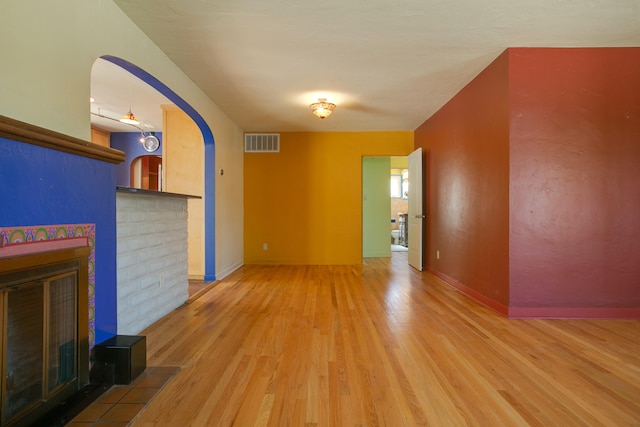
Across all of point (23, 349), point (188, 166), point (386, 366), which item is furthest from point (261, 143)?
point (23, 349)

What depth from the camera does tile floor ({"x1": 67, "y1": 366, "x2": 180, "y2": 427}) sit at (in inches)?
56.7

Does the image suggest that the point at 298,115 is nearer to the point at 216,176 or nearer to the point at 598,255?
the point at 216,176

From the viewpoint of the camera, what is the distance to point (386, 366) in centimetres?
194

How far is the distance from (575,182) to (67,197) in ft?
13.0

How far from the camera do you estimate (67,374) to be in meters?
1.58

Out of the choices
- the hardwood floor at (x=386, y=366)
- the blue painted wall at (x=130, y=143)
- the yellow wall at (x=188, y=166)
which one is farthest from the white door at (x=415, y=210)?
the blue painted wall at (x=130, y=143)

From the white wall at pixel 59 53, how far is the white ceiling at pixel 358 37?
0.73 ft

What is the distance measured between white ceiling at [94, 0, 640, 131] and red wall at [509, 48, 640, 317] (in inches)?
11.7

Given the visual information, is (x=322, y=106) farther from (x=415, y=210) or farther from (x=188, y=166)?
(x=415, y=210)

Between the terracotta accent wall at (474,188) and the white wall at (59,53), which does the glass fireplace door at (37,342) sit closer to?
the white wall at (59,53)

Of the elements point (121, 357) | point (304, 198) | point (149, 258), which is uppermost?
point (304, 198)

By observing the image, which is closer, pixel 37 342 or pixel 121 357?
pixel 37 342

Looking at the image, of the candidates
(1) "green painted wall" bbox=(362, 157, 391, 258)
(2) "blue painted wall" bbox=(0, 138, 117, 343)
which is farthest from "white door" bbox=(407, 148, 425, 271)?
(2) "blue painted wall" bbox=(0, 138, 117, 343)

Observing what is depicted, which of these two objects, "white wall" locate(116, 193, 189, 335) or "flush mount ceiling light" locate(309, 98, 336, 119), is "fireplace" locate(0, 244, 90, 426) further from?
"flush mount ceiling light" locate(309, 98, 336, 119)
